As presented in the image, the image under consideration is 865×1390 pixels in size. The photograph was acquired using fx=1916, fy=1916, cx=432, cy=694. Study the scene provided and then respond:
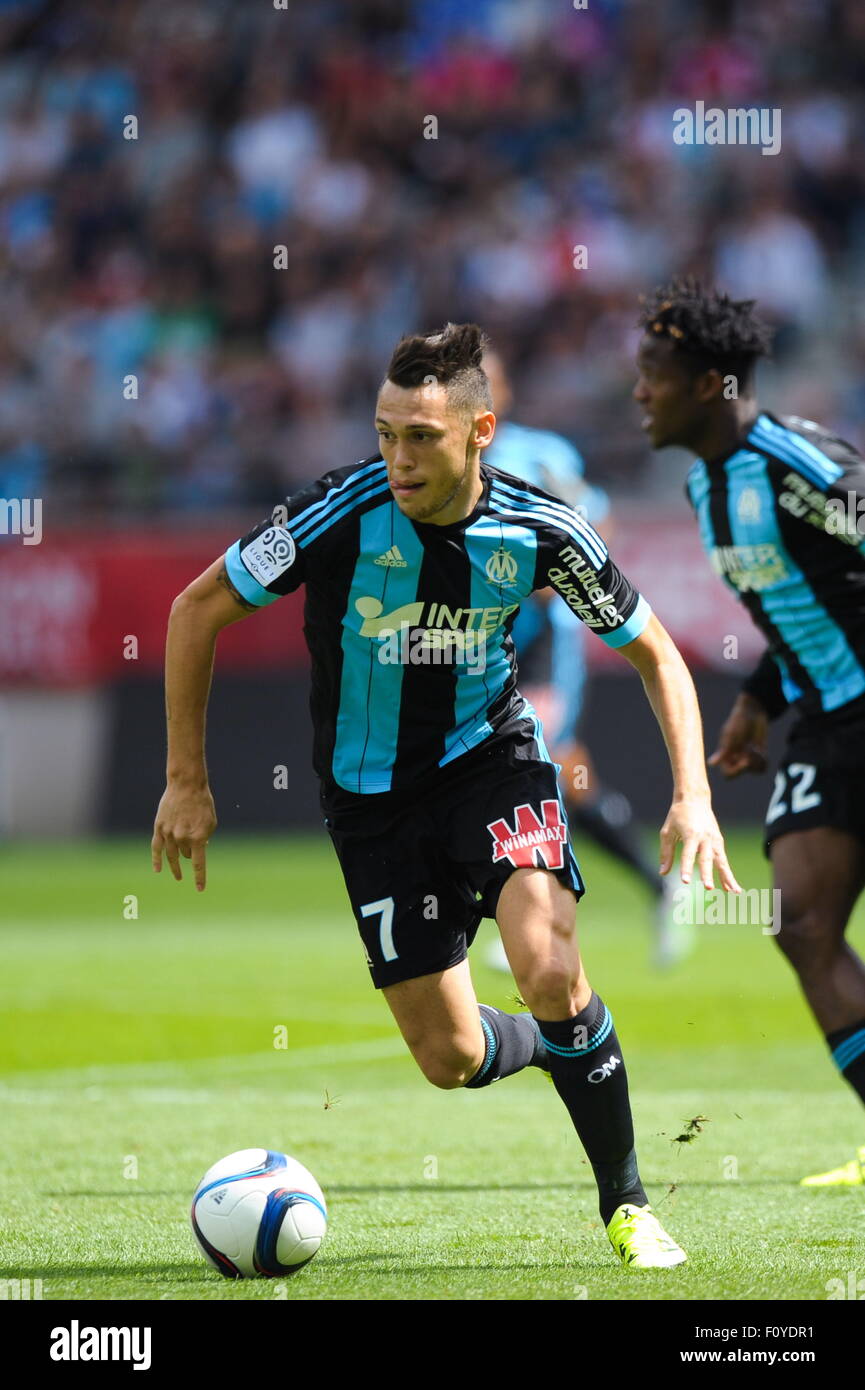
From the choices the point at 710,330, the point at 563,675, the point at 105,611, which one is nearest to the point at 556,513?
the point at 710,330

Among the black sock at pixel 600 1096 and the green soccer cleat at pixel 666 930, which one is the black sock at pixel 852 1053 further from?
the green soccer cleat at pixel 666 930

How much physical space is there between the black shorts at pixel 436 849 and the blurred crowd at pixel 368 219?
1180 cm

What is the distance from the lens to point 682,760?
448cm

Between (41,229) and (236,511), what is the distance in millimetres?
4628

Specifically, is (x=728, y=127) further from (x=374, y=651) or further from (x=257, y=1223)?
(x=257, y=1223)

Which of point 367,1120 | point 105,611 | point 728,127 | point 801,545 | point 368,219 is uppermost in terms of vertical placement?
point 728,127

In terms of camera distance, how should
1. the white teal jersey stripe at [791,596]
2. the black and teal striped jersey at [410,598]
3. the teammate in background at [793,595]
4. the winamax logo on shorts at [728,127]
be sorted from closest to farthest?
the black and teal striped jersey at [410,598] → the teammate in background at [793,595] → the white teal jersey stripe at [791,596] → the winamax logo on shorts at [728,127]

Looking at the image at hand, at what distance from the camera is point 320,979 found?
1021 cm

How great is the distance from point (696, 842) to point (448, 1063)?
0.98 m

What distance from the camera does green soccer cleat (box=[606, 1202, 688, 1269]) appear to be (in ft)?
13.9

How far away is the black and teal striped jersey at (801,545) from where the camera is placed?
5406 mm

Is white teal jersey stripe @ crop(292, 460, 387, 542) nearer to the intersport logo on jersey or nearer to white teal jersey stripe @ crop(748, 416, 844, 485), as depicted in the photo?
the intersport logo on jersey

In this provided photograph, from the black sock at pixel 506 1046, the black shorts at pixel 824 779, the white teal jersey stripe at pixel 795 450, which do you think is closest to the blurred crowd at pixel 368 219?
the white teal jersey stripe at pixel 795 450
